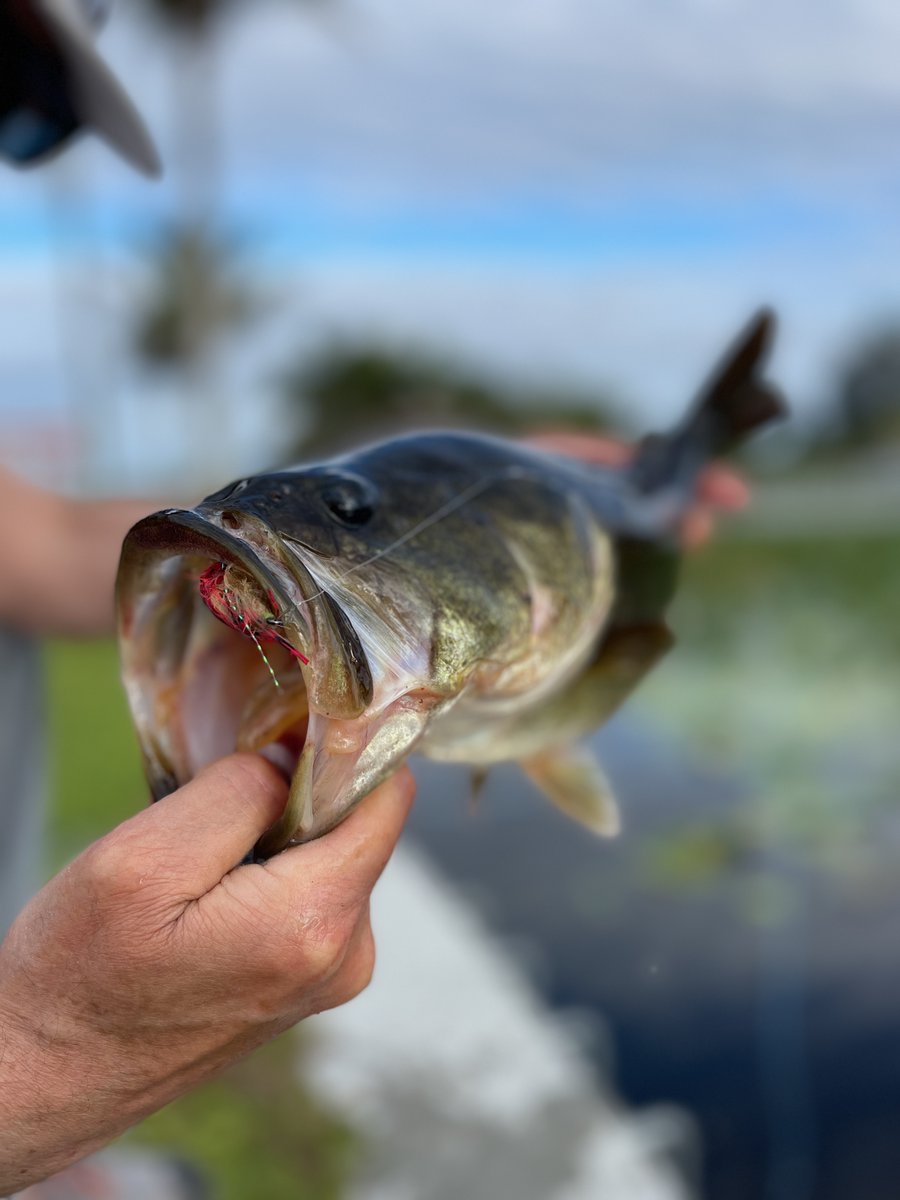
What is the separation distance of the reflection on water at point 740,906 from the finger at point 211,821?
2.50 m

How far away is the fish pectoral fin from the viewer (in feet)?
4.83

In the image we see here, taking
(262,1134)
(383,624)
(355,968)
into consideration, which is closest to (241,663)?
(383,624)

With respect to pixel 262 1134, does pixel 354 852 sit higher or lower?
higher

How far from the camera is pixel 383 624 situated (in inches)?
37.3

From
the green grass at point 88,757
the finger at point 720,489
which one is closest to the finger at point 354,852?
the finger at point 720,489

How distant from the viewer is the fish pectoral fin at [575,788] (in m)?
1.47

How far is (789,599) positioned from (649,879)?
16.4 feet

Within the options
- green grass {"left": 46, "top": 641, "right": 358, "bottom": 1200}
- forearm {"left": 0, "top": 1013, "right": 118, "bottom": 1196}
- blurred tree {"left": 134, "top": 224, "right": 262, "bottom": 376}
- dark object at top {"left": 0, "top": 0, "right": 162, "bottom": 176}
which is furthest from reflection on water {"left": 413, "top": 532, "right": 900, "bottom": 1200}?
blurred tree {"left": 134, "top": 224, "right": 262, "bottom": 376}

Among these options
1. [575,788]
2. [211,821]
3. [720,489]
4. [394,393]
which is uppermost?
[211,821]

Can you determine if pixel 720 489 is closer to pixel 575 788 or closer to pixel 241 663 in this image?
pixel 575 788

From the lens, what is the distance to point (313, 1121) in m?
3.09

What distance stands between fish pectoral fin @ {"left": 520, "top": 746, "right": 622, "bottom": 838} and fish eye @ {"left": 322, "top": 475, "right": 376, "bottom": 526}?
52cm

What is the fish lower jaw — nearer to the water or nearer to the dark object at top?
the dark object at top

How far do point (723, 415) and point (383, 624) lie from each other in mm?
1351
